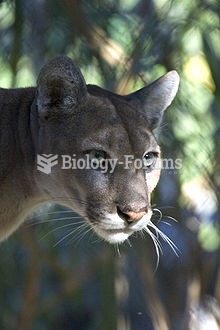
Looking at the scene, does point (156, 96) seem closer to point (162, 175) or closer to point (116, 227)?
point (116, 227)

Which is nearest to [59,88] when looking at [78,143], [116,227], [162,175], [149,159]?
[78,143]

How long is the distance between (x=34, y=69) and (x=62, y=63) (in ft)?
4.11

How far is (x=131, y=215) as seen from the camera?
2.72 m

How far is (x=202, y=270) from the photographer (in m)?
4.22

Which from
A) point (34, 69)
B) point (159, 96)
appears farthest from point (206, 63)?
point (159, 96)

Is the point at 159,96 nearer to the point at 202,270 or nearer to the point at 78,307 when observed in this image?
the point at 202,270

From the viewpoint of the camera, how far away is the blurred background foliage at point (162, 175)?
4.00 metres

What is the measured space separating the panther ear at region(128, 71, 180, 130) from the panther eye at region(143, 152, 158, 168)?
0.18m

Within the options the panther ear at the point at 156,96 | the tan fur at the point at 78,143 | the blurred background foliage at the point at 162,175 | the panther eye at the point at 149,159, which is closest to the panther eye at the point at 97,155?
the tan fur at the point at 78,143

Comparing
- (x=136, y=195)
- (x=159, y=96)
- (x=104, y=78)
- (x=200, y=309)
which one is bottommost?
(x=200, y=309)

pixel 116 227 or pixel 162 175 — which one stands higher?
pixel 162 175

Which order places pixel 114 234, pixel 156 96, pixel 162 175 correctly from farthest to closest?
pixel 162 175 < pixel 156 96 < pixel 114 234

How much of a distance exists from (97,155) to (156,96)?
412mm

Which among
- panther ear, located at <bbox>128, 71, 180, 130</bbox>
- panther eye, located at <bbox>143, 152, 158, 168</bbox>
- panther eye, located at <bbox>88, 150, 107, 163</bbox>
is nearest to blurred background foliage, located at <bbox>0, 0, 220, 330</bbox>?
panther ear, located at <bbox>128, 71, 180, 130</bbox>
